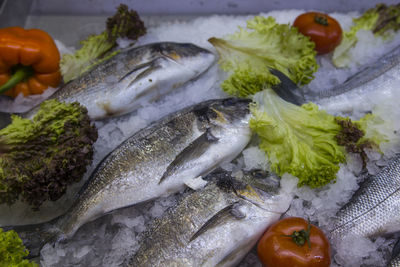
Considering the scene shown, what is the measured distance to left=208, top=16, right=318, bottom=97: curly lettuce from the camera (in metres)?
2.49

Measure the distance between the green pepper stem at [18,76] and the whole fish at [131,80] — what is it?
28cm

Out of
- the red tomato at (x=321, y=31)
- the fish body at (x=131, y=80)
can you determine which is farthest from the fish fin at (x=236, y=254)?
the red tomato at (x=321, y=31)

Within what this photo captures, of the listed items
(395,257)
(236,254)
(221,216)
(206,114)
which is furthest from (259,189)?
(395,257)

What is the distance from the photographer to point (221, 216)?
1811 mm

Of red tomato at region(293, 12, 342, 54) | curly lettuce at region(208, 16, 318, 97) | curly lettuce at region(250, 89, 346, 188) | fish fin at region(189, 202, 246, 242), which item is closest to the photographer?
fish fin at region(189, 202, 246, 242)

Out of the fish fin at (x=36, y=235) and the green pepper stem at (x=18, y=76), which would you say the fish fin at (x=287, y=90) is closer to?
the fish fin at (x=36, y=235)

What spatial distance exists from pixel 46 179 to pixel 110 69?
3.22 feet

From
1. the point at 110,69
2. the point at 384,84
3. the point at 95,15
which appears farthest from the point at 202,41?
the point at 384,84

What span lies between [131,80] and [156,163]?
809mm

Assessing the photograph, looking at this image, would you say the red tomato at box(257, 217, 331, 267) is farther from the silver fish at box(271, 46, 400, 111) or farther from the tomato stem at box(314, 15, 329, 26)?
the tomato stem at box(314, 15, 329, 26)

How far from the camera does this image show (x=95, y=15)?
140 inches

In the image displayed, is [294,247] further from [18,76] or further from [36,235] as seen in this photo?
[18,76]

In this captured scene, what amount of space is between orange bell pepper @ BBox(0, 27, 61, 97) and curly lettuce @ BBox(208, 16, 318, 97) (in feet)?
4.40

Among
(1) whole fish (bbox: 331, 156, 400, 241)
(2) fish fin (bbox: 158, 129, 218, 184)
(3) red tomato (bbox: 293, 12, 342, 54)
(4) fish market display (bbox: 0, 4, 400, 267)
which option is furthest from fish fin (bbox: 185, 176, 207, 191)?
(3) red tomato (bbox: 293, 12, 342, 54)
